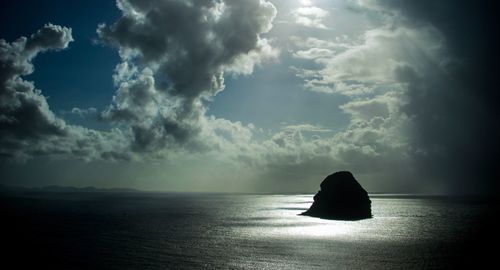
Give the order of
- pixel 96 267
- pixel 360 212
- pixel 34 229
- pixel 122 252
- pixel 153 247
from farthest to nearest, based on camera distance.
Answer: pixel 360 212, pixel 34 229, pixel 153 247, pixel 122 252, pixel 96 267

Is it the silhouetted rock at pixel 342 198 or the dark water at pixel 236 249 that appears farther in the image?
the silhouetted rock at pixel 342 198

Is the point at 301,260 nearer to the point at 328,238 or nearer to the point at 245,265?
the point at 245,265

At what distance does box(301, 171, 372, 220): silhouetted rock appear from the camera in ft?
395

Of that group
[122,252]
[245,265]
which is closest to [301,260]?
[245,265]

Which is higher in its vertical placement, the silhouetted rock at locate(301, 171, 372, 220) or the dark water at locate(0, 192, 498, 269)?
the silhouetted rock at locate(301, 171, 372, 220)

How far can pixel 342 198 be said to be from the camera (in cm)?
12262

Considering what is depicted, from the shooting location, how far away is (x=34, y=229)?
84.9 meters

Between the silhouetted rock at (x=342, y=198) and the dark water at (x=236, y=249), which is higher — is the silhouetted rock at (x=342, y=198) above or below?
above

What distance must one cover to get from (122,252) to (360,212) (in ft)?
306

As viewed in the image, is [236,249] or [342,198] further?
[342,198]

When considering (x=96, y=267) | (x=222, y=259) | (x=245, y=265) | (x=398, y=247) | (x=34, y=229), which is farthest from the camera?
(x=34, y=229)

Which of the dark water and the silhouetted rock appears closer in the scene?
the dark water

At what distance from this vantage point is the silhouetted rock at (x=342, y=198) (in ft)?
395

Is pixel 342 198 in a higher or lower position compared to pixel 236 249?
higher
